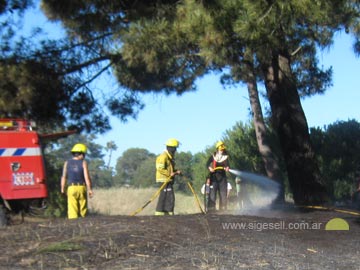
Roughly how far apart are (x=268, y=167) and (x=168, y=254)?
12.3 meters

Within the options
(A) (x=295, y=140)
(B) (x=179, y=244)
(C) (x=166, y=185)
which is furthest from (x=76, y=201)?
(A) (x=295, y=140)

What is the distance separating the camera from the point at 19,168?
10.0m

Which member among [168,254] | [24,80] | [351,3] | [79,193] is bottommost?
[168,254]

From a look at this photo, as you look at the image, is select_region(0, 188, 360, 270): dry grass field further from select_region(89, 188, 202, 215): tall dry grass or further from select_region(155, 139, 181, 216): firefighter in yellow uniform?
select_region(89, 188, 202, 215): tall dry grass

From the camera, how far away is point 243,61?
36.8 ft

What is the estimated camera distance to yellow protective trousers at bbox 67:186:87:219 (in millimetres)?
10312

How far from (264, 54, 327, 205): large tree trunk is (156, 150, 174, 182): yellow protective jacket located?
8.60 feet

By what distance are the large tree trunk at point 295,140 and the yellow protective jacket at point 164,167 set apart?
8.60ft

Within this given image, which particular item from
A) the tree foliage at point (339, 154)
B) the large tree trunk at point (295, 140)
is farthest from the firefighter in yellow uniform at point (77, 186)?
the tree foliage at point (339, 154)

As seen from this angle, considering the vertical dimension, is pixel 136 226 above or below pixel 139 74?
below

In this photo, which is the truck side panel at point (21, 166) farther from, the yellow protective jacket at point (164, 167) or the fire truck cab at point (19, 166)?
the yellow protective jacket at point (164, 167)

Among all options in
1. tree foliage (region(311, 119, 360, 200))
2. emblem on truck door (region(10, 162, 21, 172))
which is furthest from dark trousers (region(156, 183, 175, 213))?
tree foliage (region(311, 119, 360, 200))

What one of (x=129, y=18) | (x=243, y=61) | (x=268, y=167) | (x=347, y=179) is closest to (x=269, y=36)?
(x=243, y=61)

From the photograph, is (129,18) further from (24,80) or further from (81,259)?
(81,259)
